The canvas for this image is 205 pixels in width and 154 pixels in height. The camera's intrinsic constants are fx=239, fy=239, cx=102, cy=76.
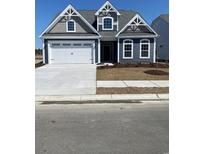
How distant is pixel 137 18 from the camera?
25.6 m

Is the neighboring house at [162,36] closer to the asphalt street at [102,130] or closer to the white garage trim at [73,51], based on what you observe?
the white garage trim at [73,51]

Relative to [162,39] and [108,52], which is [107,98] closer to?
[108,52]

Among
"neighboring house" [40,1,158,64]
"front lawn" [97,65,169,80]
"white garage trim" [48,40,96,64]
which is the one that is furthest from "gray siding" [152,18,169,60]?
"front lawn" [97,65,169,80]

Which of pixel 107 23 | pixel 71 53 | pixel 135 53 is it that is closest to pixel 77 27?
pixel 71 53

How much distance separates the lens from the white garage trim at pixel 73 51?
1003 inches

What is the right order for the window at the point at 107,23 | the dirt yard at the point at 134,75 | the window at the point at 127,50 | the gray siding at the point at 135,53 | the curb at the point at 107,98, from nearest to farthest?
the curb at the point at 107,98 < the dirt yard at the point at 134,75 < the gray siding at the point at 135,53 < the window at the point at 127,50 < the window at the point at 107,23

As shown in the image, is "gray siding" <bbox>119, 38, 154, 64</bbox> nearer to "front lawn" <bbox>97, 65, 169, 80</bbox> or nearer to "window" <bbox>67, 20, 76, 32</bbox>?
"window" <bbox>67, 20, 76, 32</bbox>

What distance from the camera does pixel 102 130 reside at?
532 centimetres

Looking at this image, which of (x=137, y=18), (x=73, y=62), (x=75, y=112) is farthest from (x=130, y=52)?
(x=75, y=112)

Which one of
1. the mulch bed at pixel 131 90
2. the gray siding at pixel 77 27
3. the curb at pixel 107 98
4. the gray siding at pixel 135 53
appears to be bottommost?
the curb at pixel 107 98

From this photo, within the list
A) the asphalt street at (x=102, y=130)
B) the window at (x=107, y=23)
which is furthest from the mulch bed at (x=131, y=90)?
the window at (x=107, y=23)
